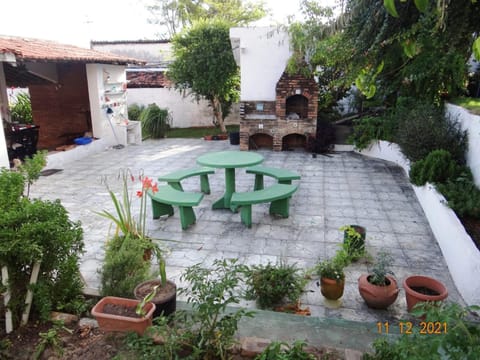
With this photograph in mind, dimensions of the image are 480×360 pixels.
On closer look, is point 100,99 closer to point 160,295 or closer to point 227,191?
point 227,191

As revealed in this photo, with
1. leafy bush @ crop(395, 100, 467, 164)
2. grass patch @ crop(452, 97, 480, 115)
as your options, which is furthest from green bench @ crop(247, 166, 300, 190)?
grass patch @ crop(452, 97, 480, 115)

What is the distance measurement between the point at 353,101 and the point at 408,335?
35.7ft

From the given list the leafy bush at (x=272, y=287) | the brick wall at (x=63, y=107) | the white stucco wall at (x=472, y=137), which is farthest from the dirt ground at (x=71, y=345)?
the brick wall at (x=63, y=107)

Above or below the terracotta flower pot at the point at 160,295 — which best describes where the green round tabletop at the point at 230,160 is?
above

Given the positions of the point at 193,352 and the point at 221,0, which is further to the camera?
the point at 221,0

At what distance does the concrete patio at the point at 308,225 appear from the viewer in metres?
4.12

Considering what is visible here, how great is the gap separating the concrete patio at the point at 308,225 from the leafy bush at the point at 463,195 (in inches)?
25.8

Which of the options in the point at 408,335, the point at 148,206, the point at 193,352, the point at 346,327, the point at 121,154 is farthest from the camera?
the point at 121,154

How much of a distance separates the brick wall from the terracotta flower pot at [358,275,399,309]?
10785 mm

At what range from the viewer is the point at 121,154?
1086 cm

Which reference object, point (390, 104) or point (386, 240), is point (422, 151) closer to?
point (386, 240)

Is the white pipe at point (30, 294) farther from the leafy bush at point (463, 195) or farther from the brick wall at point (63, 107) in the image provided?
the brick wall at point (63, 107)

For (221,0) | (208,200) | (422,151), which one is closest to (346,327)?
(208,200)

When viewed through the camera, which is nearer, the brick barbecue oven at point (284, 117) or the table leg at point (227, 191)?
the table leg at point (227, 191)
